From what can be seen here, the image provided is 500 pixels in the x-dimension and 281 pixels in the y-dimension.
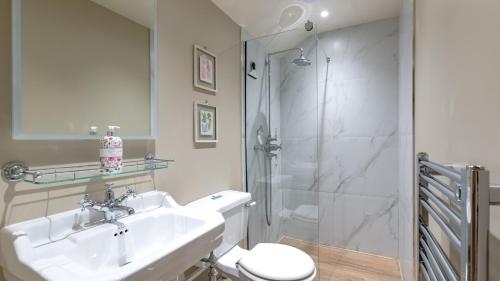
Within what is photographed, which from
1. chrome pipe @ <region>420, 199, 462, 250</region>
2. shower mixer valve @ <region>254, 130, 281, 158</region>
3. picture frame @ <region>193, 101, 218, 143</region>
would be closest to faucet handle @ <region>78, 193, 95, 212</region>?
picture frame @ <region>193, 101, 218, 143</region>

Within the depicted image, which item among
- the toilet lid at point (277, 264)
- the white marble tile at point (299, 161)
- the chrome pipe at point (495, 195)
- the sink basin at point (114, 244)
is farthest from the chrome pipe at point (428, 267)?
the white marble tile at point (299, 161)

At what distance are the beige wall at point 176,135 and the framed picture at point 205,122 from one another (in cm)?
5

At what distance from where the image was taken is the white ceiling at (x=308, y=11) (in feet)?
6.25

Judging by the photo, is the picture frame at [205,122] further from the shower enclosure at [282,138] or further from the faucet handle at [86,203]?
the faucet handle at [86,203]

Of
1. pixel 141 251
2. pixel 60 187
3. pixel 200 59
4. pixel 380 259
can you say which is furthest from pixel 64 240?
pixel 380 259

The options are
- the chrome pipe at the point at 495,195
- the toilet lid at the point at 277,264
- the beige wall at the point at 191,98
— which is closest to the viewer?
the chrome pipe at the point at 495,195

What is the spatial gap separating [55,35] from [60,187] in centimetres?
63

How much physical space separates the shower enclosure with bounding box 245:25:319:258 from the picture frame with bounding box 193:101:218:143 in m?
0.50

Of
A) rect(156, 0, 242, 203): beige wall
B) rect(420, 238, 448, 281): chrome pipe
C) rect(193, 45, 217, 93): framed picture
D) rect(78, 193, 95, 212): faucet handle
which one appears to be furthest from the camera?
rect(193, 45, 217, 93): framed picture

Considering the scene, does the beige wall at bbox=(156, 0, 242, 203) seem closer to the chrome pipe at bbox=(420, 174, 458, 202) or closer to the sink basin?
the sink basin

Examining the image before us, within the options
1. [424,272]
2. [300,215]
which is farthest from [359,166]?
[424,272]

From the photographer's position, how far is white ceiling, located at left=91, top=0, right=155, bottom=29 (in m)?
1.18

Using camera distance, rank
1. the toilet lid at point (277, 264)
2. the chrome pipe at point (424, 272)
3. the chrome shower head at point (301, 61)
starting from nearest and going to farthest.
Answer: the chrome pipe at point (424, 272)
the toilet lid at point (277, 264)
the chrome shower head at point (301, 61)

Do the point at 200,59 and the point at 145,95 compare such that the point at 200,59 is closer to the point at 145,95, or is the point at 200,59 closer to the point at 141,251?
the point at 145,95
